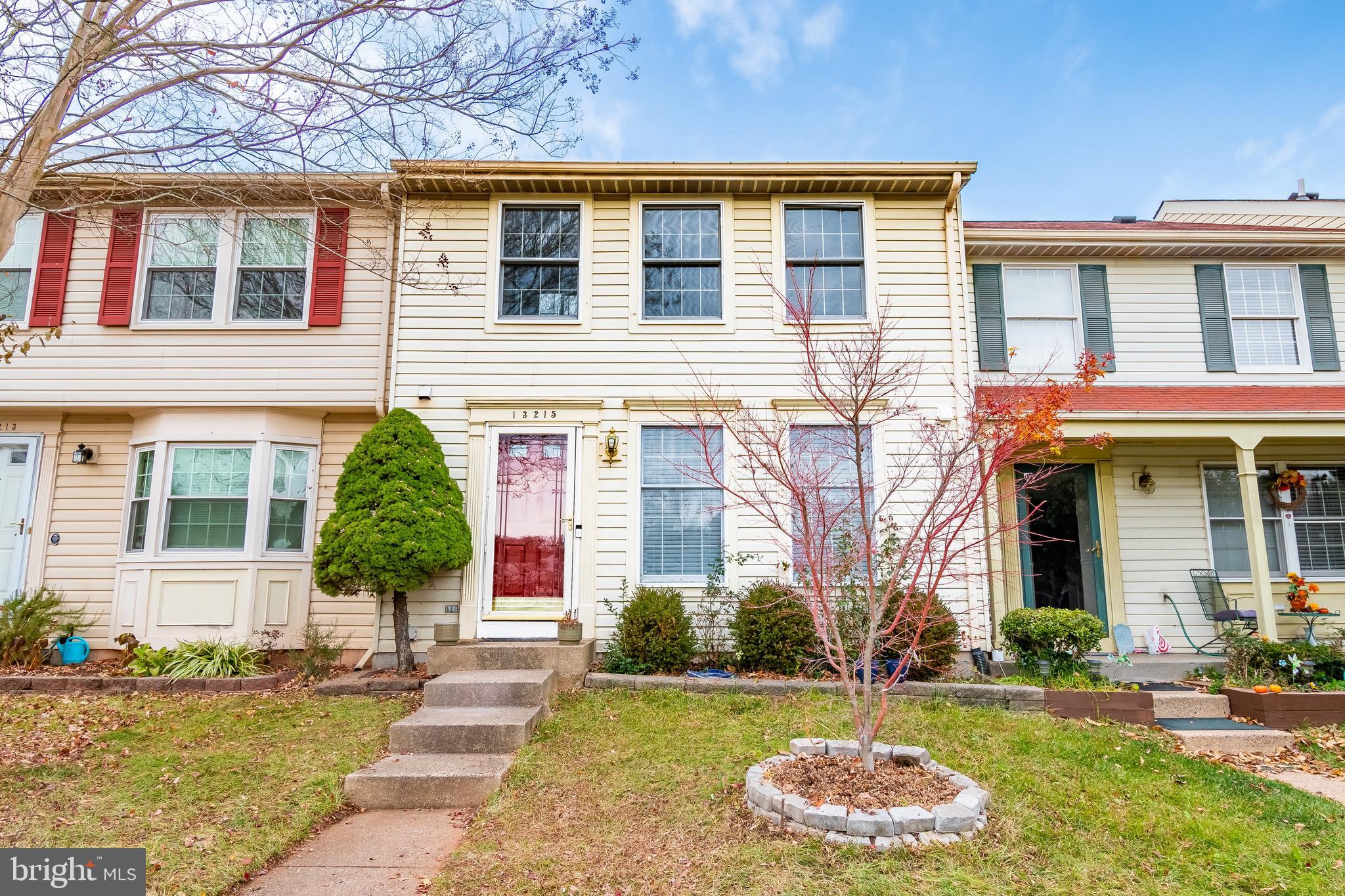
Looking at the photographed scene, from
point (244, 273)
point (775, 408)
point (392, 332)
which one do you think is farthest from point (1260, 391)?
point (244, 273)

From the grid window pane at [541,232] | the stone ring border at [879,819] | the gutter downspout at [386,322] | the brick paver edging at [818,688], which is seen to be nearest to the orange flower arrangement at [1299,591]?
the brick paver edging at [818,688]

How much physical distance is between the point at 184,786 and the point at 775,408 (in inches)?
226

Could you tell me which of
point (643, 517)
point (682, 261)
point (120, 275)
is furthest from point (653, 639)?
point (120, 275)

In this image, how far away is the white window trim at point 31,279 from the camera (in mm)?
7961

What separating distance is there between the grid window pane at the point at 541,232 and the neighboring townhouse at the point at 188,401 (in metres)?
1.37

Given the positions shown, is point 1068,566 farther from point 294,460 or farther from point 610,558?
point 294,460

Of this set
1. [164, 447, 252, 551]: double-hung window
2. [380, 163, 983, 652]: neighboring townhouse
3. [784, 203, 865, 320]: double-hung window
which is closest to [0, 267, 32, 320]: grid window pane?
[164, 447, 252, 551]: double-hung window

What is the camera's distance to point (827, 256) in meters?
7.91

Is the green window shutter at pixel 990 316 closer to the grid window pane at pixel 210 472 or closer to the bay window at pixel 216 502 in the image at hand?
the bay window at pixel 216 502

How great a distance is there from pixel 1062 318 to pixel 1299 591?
3.94 metres

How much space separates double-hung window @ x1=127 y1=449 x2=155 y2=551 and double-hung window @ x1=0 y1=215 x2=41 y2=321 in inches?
88.5

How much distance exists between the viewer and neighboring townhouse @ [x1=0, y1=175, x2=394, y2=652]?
7.57 metres

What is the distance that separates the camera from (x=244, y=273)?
8.13 metres

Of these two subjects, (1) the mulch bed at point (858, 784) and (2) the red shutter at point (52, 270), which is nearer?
(1) the mulch bed at point (858, 784)
